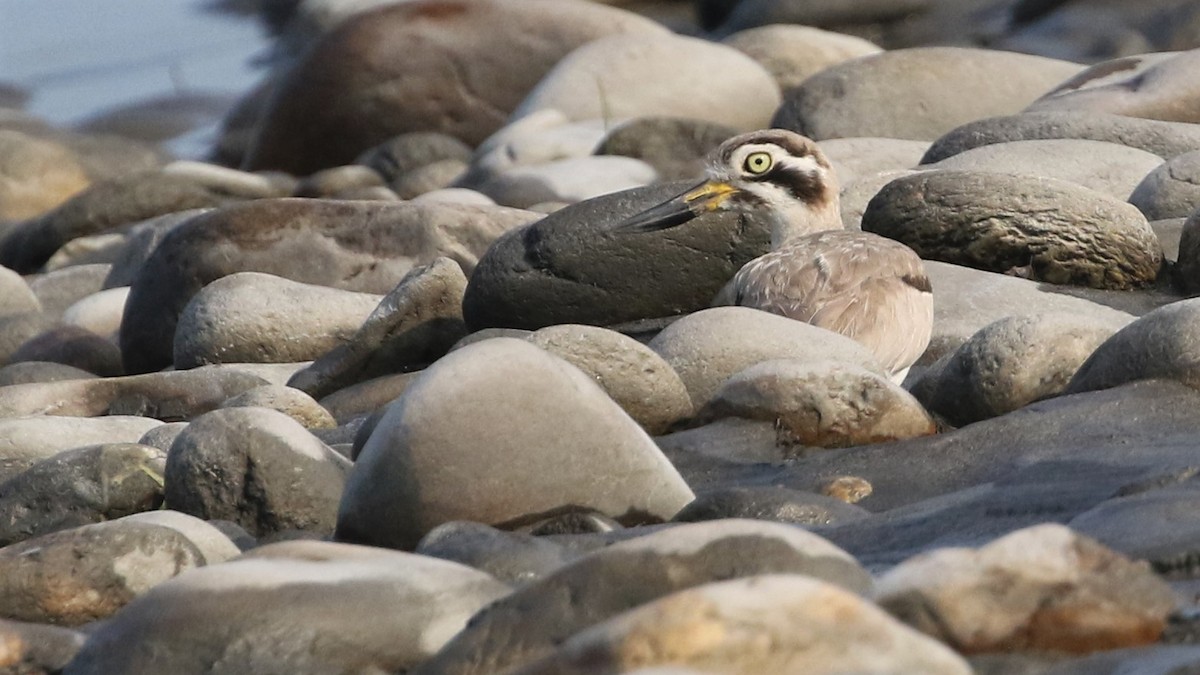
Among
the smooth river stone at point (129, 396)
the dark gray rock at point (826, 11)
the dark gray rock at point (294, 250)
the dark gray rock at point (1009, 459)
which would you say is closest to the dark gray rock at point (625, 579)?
the dark gray rock at point (1009, 459)

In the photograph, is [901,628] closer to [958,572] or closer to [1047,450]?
[958,572]

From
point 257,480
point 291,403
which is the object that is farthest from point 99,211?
point 257,480

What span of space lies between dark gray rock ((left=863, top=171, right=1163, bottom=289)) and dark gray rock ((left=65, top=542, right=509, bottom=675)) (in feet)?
15.3

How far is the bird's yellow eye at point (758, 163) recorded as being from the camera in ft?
25.6

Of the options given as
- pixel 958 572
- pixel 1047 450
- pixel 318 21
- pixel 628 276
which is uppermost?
pixel 958 572

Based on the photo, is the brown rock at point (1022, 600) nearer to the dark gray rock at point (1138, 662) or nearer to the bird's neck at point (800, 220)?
the dark gray rock at point (1138, 662)

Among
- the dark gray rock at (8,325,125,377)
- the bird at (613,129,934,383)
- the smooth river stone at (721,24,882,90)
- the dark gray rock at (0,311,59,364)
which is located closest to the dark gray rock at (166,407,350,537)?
the bird at (613,129,934,383)

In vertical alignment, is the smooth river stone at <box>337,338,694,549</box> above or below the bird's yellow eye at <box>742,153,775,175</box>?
above

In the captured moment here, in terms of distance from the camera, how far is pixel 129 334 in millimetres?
9047

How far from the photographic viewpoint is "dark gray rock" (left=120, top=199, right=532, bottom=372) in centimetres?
889

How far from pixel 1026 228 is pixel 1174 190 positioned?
41.4 inches

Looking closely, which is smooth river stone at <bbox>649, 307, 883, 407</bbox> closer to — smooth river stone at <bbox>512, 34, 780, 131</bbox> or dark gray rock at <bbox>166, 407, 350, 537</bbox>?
dark gray rock at <bbox>166, 407, 350, 537</bbox>

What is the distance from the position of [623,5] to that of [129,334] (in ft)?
48.1

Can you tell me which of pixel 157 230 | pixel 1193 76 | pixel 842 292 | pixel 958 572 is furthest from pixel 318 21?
pixel 958 572
